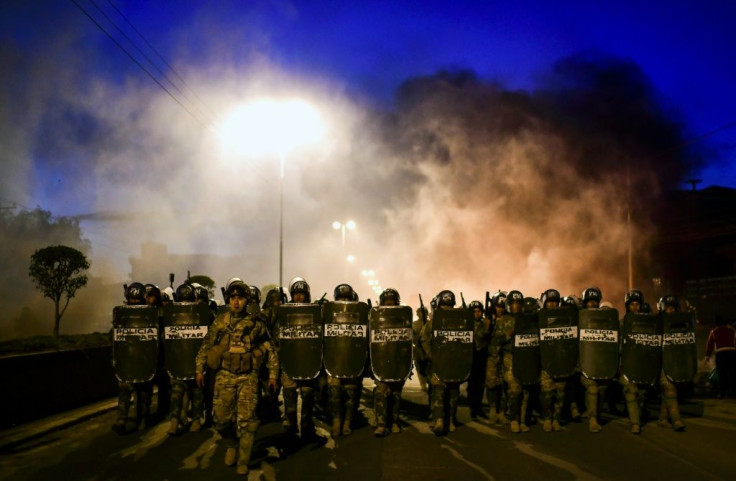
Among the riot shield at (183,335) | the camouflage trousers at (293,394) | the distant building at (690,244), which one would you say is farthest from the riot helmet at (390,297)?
the distant building at (690,244)

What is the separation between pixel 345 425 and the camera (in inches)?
327

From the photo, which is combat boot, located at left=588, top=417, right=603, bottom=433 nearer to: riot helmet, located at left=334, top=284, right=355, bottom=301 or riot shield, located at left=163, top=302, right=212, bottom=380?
riot helmet, located at left=334, top=284, right=355, bottom=301

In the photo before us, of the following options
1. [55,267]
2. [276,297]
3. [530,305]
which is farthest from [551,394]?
[55,267]

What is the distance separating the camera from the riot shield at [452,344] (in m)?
8.27

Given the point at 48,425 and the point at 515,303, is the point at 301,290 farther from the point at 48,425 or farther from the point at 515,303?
the point at 48,425

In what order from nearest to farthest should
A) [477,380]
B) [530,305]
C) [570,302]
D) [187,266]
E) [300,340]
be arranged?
[300,340], [477,380], [530,305], [570,302], [187,266]

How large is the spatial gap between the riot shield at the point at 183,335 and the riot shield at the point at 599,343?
533cm

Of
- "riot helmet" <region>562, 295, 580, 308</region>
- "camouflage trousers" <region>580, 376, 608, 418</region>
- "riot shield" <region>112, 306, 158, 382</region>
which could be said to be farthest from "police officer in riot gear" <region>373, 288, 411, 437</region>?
"riot helmet" <region>562, 295, 580, 308</region>

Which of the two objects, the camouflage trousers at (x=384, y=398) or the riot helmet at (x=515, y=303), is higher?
the riot helmet at (x=515, y=303)

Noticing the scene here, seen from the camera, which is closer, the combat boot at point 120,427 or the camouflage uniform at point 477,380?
the combat boot at point 120,427

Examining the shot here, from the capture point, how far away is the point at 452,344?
8.35m

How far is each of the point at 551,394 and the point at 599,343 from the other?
3.23 ft

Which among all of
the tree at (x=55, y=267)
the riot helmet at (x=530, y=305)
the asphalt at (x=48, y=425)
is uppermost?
the tree at (x=55, y=267)

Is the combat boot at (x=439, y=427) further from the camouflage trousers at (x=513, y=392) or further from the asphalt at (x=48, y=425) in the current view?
the asphalt at (x=48, y=425)
